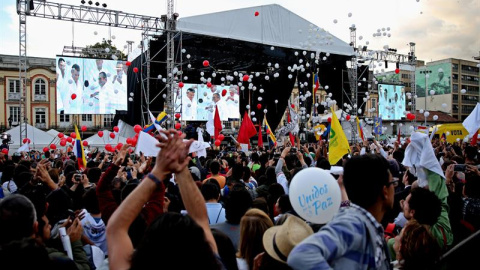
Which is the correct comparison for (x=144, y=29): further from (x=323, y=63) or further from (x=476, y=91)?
(x=476, y=91)

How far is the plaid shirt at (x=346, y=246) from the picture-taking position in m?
1.56

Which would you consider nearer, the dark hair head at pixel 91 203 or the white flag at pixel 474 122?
the dark hair head at pixel 91 203

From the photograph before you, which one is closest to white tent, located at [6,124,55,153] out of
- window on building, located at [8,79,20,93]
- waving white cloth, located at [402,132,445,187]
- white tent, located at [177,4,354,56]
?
white tent, located at [177,4,354,56]

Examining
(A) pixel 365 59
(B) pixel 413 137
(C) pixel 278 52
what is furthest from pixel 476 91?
(B) pixel 413 137

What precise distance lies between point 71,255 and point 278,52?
1826 cm

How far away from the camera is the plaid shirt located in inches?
61.2

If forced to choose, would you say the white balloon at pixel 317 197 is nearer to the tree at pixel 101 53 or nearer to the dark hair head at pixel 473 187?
the dark hair head at pixel 473 187

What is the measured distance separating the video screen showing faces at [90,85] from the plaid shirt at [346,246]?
16.4 metres

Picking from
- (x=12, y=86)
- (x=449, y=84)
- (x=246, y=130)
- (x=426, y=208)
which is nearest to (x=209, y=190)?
(x=426, y=208)

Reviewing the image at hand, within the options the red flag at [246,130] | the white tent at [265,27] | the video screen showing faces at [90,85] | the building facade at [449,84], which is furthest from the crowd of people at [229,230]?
the building facade at [449,84]

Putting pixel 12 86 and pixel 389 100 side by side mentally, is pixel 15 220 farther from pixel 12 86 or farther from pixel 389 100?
pixel 12 86

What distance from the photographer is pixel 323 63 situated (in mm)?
21531

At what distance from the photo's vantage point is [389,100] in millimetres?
26609

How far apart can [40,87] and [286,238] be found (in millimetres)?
42655
